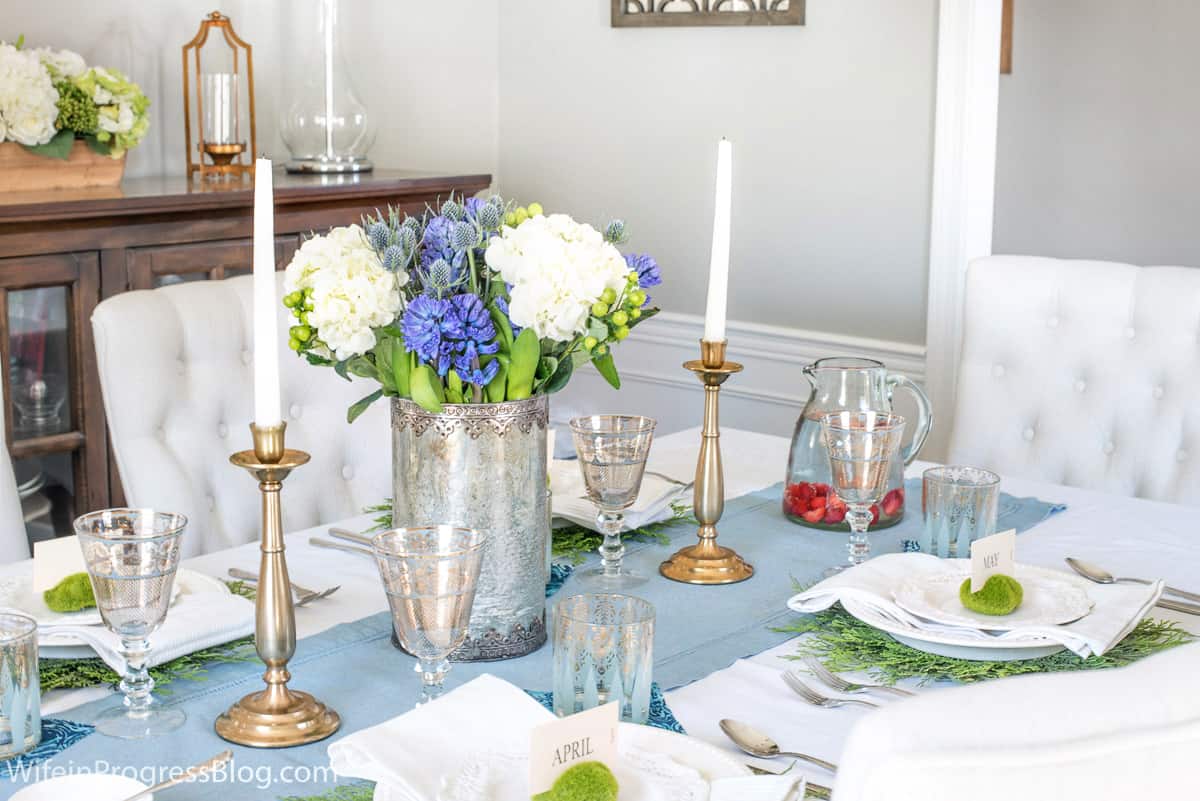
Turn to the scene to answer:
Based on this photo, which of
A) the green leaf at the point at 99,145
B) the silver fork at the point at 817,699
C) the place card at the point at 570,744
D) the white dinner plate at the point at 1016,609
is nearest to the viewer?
the place card at the point at 570,744

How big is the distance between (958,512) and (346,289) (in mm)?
721

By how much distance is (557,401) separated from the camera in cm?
377

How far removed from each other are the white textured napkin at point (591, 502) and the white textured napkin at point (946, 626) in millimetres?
291

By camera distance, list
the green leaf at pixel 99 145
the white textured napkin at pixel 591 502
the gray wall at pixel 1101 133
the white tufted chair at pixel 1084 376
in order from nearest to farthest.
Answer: the white textured napkin at pixel 591 502 < the white tufted chair at pixel 1084 376 < the green leaf at pixel 99 145 < the gray wall at pixel 1101 133

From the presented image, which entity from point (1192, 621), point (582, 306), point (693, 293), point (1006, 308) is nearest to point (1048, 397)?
point (1006, 308)

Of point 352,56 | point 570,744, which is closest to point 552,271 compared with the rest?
point 570,744

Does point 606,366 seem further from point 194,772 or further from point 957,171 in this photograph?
point 957,171

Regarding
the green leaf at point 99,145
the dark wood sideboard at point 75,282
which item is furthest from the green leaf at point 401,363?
the green leaf at point 99,145

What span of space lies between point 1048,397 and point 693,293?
1.41m

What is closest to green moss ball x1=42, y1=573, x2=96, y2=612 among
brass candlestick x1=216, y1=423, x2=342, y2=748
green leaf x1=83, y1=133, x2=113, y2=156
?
brass candlestick x1=216, y1=423, x2=342, y2=748

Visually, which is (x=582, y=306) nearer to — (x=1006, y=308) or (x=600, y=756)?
(x=600, y=756)

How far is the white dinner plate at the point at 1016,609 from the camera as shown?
4.08 ft

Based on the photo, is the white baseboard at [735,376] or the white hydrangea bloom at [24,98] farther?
the white baseboard at [735,376]

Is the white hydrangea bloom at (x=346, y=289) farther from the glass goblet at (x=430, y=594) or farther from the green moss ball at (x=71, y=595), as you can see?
the green moss ball at (x=71, y=595)
